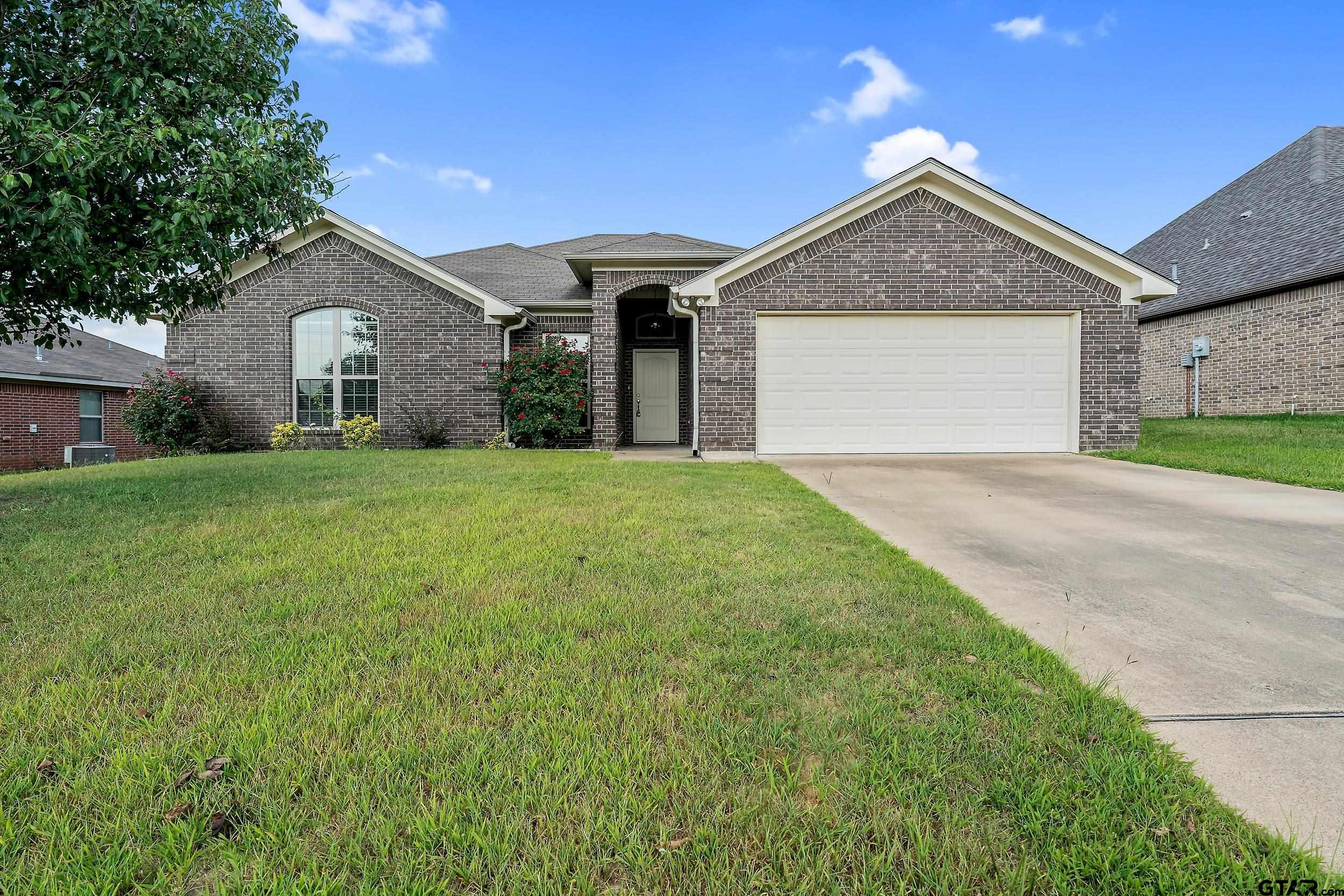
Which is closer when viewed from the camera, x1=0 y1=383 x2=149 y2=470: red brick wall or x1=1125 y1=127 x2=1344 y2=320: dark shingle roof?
x1=1125 y1=127 x2=1344 y2=320: dark shingle roof

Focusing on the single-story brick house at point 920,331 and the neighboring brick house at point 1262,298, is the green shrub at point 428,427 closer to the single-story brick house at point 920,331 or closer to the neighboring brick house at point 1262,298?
the single-story brick house at point 920,331

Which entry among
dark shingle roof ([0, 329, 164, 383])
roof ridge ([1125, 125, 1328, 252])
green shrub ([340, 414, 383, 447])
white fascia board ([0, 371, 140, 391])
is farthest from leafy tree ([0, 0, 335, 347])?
roof ridge ([1125, 125, 1328, 252])

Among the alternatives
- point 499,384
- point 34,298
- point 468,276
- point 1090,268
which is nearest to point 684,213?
point 468,276

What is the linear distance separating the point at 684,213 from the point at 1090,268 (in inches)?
530

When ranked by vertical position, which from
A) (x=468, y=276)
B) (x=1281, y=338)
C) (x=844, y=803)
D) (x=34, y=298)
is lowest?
(x=844, y=803)

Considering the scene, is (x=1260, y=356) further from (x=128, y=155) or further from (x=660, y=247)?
(x=128, y=155)

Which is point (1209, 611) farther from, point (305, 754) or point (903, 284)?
point (903, 284)

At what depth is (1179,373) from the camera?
18.0 metres

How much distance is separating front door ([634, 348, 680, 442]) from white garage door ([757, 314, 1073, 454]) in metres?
4.27

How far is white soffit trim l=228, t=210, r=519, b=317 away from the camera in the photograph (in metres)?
11.6

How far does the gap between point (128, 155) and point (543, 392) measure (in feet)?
23.7

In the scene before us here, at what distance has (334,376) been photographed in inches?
473

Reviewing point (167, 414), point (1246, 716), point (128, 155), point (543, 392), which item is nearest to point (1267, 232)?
point (543, 392)

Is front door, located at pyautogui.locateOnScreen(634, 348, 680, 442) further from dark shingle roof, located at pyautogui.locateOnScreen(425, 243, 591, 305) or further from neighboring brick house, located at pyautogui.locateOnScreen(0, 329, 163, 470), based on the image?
neighboring brick house, located at pyautogui.locateOnScreen(0, 329, 163, 470)
